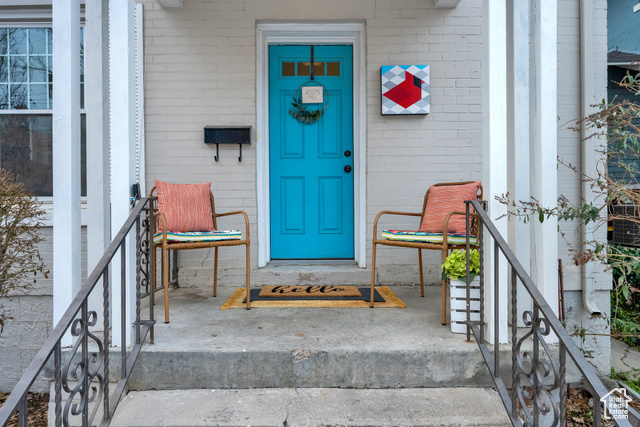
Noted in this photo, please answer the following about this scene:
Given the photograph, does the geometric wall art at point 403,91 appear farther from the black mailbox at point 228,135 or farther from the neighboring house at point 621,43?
the neighboring house at point 621,43

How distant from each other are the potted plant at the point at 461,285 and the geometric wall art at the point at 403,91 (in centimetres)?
160

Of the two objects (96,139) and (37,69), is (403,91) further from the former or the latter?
(37,69)

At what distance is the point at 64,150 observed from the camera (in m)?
2.04

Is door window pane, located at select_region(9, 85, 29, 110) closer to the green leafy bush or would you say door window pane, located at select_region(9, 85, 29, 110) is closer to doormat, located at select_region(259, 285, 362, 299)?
doormat, located at select_region(259, 285, 362, 299)

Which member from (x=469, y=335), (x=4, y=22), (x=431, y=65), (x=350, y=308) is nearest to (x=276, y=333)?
(x=350, y=308)

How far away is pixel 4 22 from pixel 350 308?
10.9 ft

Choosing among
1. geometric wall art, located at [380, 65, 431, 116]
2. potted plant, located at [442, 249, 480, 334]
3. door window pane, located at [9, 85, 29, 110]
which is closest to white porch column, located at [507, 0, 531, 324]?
potted plant, located at [442, 249, 480, 334]

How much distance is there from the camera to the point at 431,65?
3.63m

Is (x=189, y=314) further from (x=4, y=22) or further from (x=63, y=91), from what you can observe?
(x=4, y=22)

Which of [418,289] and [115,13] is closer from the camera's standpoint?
[115,13]

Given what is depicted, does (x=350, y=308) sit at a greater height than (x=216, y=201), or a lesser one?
lesser

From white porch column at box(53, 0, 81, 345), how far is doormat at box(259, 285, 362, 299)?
1.37 meters

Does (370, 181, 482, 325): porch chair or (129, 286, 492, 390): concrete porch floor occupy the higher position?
(370, 181, 482, 325): porch chair

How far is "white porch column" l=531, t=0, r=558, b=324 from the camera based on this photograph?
2.13 meters
